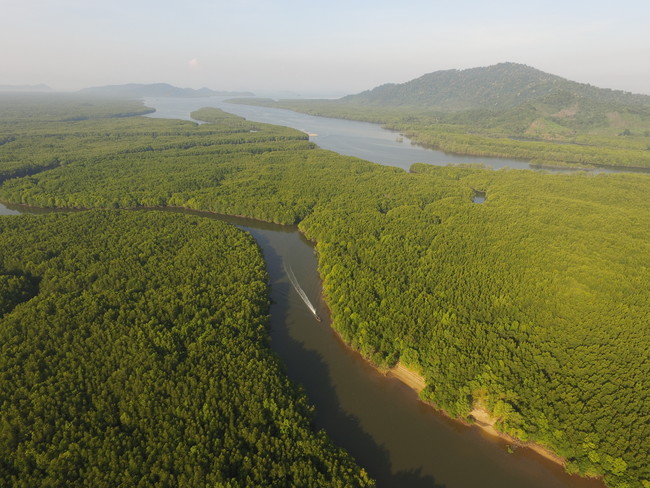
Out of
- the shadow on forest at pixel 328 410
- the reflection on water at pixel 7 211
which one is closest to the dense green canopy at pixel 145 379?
the shadow on forest at pixel 328 410

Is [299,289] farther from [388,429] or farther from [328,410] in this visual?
[388,429]

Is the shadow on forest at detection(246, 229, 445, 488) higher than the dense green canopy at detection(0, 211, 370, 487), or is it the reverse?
the dense green canopy at detection(0, 211, 370, 487)

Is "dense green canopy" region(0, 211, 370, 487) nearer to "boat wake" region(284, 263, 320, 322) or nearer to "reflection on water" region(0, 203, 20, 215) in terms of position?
"boat wake" region(284, 263, 320, 322)

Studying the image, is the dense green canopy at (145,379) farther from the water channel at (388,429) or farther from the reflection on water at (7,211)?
the reflection on water at (7,211)

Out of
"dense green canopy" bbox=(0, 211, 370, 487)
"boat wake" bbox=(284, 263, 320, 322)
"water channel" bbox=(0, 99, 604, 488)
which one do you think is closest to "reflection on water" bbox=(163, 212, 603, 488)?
"water channel" bbox=(0, 99, 604, 488)

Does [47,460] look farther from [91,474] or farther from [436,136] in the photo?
[436,136]

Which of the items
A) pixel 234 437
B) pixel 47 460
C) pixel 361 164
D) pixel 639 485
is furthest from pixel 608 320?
pixel 361 164
